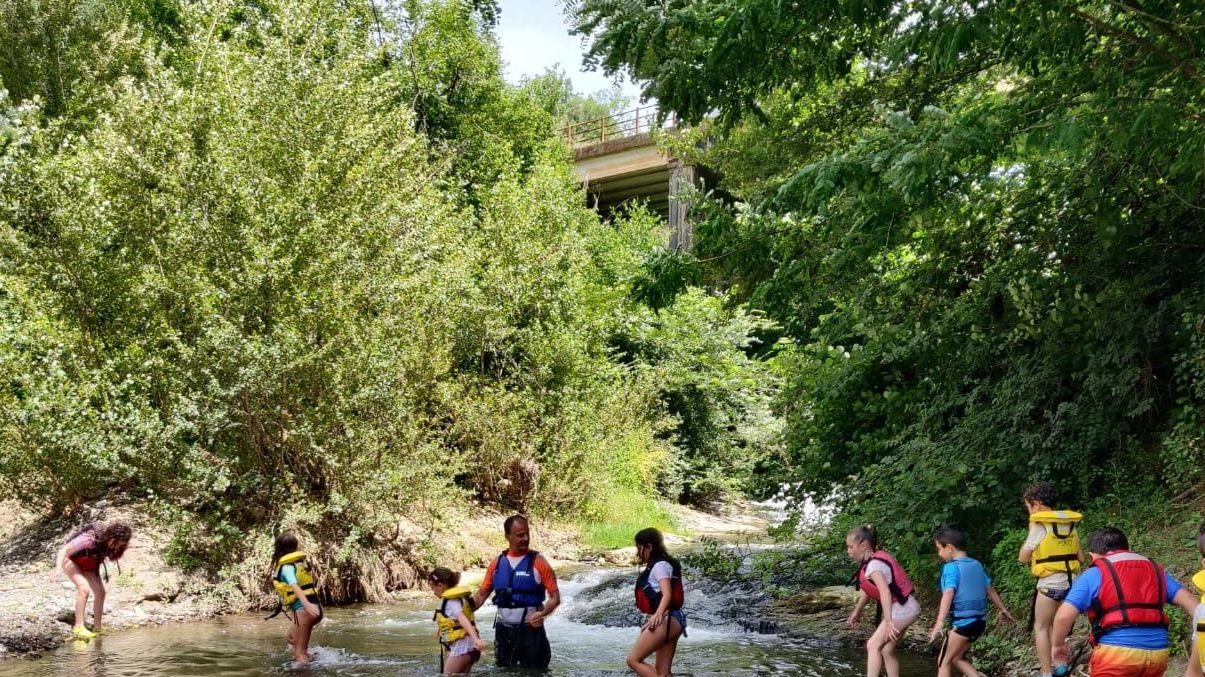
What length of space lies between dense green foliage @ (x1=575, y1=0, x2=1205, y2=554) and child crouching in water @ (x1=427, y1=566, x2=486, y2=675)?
4901 mm

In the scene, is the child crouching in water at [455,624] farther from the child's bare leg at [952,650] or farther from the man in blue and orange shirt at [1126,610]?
the man in blue and orange shirt at [1126,610]

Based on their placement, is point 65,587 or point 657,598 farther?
point 65,587

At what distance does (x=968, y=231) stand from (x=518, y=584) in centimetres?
650

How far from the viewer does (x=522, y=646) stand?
30.0ft

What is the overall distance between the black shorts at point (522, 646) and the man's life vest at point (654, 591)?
1146mm

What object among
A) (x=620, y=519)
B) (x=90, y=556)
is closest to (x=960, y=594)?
(x=90, y=556)

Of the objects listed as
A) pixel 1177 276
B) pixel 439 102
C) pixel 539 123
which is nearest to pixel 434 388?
pixel 1177 276

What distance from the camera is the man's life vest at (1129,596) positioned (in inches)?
238

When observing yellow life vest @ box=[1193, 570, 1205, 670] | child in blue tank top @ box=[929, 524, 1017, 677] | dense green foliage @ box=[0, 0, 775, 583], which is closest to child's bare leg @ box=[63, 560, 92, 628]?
dense green foliage @ box=[0, 0, 775, 583]

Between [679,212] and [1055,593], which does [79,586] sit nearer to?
[1055,593]

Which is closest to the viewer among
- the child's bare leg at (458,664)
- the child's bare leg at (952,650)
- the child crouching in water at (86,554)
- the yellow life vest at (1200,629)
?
the yellow life vest at (1200,629)

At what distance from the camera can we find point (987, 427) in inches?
453

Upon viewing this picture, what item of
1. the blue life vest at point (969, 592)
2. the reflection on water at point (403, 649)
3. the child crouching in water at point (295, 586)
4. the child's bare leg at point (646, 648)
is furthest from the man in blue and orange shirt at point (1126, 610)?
the child crouching in water at point (295, 586)

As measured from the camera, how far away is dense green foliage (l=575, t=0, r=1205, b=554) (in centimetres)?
743
